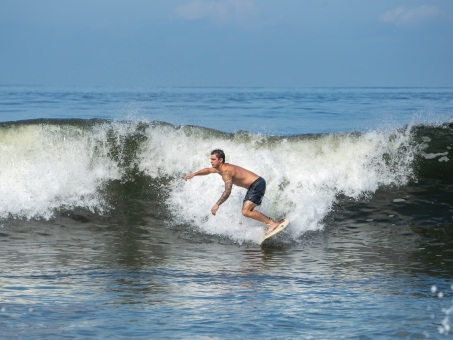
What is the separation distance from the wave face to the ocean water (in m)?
0.04

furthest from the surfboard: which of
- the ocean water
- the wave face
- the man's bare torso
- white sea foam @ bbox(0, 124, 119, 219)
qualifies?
white sea foam @ bbox(0, 124, 119, 219)

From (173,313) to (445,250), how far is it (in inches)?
200

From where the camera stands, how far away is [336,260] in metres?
10.3

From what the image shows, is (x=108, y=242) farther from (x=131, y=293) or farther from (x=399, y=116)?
(x=399, y=116)

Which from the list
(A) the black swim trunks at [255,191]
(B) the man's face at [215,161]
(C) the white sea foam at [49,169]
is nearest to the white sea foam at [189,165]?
(C) the white sea foam at [49,169]

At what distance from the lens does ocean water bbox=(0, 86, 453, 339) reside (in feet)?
23.8

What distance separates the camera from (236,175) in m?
Answer: 12.1

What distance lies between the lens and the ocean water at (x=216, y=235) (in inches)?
286

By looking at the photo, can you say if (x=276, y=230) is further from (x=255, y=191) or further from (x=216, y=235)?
(x=216, y=235)

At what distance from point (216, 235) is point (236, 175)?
959 mm

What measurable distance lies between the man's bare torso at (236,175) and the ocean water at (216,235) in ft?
2.29

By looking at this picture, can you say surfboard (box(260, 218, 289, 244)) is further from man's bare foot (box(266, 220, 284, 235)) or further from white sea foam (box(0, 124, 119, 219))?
white sea foam (box(0, 124, 119, 219))

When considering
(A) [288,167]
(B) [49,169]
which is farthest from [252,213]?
(B) [49,169]

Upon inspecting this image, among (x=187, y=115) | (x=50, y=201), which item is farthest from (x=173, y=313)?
(x=187, y=115)
